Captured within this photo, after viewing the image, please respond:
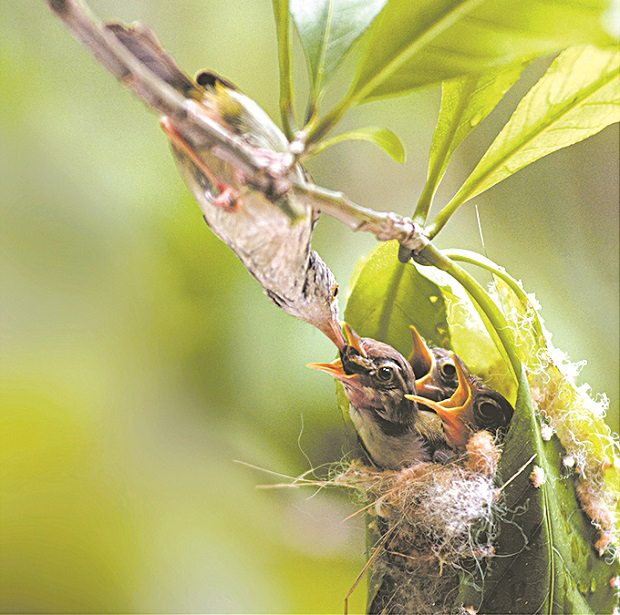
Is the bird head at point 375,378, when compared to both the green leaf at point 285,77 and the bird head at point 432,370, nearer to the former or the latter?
the bird head at point 432,370

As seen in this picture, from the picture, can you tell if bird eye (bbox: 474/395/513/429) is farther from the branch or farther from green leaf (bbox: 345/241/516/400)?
the branch

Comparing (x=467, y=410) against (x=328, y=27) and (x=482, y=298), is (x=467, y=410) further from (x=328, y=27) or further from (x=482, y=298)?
(x=328, y=27)

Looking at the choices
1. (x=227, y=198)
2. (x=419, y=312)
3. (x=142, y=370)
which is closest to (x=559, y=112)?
(x=419, y=312)

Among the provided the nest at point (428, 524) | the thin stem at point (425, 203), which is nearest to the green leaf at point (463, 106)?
the thin stem at point (425, 203)

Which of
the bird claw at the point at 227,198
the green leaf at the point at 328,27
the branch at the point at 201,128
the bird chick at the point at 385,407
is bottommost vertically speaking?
the bird chick at the point at 385,407

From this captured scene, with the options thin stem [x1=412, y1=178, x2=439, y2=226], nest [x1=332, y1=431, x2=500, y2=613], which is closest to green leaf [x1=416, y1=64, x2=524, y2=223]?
thin stem [x1=412, y1=178, x2=439, y2=226]

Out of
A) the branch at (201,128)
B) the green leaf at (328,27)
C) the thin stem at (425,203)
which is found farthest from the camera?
the thin stem at (425,203)

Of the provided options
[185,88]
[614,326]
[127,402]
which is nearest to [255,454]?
[127,402]
